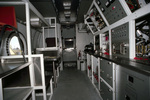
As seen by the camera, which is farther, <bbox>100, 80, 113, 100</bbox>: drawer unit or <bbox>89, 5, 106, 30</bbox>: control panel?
<bbox>89, 5, 106, 30</bbox>: control panel

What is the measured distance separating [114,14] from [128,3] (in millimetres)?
342

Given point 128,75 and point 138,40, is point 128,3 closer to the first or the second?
point 138,40

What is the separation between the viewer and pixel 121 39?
1569mm

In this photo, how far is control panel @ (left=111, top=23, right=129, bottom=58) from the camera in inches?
55.7

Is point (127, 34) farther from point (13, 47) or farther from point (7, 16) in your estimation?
point (13, 47)

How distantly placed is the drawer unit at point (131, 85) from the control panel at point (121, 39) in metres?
0.53

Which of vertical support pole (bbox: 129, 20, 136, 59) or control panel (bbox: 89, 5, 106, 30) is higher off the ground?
control panel (bbox: 89, 5, 106, 30)

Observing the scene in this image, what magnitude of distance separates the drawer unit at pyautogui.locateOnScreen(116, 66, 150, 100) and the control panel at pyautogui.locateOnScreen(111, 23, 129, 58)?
53 centimetres

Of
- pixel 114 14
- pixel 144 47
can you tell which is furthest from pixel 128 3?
pixel 144 47

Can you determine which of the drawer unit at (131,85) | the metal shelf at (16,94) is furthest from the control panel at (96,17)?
the metal shelf at (16,94)

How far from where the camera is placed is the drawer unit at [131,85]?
712mm

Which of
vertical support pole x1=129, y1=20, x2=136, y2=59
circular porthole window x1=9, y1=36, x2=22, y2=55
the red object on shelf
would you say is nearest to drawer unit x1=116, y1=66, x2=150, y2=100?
vertical support pole x1=129, y1=20, x2=136, y2=59

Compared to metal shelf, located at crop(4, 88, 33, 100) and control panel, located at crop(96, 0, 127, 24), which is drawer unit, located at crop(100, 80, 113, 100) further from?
control panel, located at crop(96, 0, 127, 24)

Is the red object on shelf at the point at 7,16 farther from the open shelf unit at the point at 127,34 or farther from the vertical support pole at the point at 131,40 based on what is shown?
the vertical support pole at the point at 131,40
